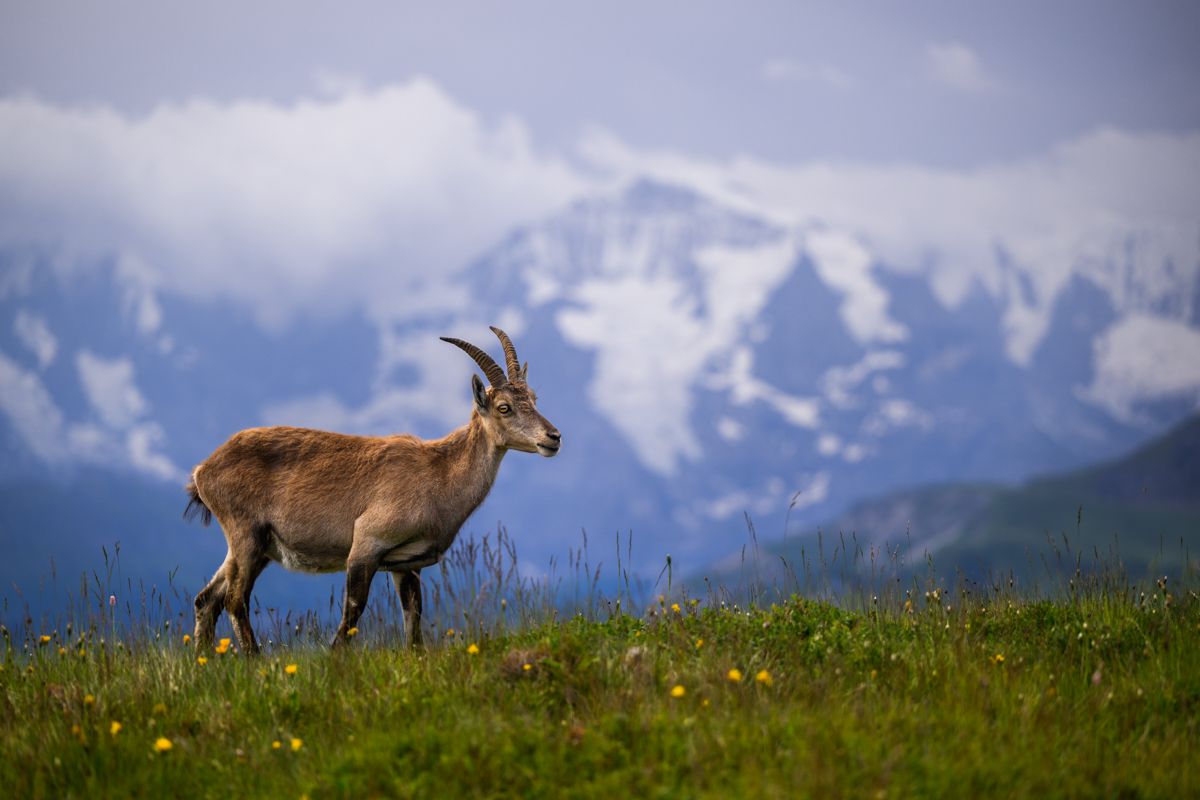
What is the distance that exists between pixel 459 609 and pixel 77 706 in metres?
2.74

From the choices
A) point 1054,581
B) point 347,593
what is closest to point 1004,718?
point 1054,581

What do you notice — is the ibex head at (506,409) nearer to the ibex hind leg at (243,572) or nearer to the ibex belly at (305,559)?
the ibex belly at (305,559)

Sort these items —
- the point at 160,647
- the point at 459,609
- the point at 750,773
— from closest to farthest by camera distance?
the point at 750,773, the point at 459,609, the point at 160,647

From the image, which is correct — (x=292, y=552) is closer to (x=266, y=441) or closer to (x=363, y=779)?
(x=266, y=441)

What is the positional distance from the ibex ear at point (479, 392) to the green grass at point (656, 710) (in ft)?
9.99

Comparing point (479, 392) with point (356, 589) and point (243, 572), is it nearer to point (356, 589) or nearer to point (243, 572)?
point (356, 589)

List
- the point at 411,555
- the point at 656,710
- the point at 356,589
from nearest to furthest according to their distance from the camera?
the point at 656,710 → the point at 356,589 → the point at 411,555

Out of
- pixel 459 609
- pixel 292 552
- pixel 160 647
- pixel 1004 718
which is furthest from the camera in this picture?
pixel 292 552

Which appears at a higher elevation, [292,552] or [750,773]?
[292,552]

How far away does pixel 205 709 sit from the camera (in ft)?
26.6

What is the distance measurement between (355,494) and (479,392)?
1.59 meters

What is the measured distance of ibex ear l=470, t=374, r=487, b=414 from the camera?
1176 cm

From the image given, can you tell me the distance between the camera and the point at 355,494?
11.6 m

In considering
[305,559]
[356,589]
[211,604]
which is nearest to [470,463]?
[356,589]
